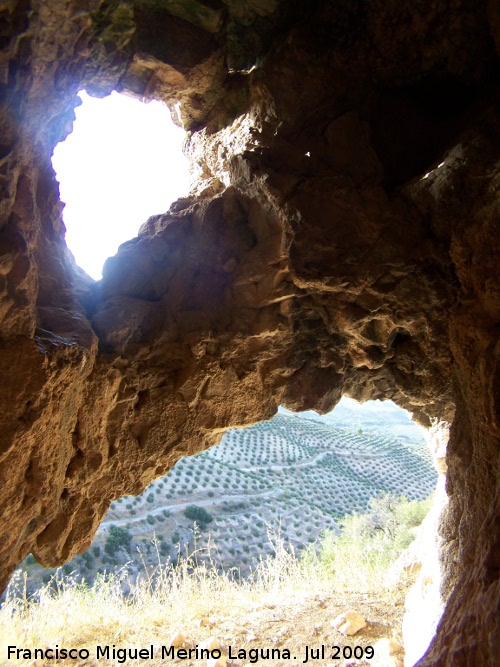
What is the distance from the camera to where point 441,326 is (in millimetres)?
3229

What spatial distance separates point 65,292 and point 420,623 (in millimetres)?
3872

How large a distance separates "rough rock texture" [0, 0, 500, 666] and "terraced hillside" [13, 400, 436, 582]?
7.16 meters

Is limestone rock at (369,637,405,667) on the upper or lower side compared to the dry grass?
upper

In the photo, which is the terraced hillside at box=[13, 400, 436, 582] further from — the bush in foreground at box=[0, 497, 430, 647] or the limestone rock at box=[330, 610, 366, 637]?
the limestone rock at box=[330, 610, 366, 637]

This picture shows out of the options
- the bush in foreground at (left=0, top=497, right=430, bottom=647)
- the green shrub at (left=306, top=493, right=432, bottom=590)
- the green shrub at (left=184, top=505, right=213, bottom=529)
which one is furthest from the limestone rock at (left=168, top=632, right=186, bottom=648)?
the green shrub at (left=184, top=505, right=213, bottom=529)

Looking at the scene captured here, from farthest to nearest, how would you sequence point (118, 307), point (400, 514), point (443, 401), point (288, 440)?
point (288, 440) < point (400, 514) < point (443, 401) < point (118, 307)

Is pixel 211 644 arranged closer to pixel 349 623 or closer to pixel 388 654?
pixel 349 623

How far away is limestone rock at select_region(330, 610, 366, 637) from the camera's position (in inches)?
170

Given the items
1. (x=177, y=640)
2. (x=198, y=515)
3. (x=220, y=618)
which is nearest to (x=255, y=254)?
(x=177, y=640)

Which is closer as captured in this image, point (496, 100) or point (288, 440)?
point (496, 100)

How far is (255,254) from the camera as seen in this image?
11.8ft

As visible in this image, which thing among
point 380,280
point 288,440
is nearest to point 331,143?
point 380,280

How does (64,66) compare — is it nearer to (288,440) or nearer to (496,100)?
(496,100)

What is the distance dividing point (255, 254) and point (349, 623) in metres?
3.70
